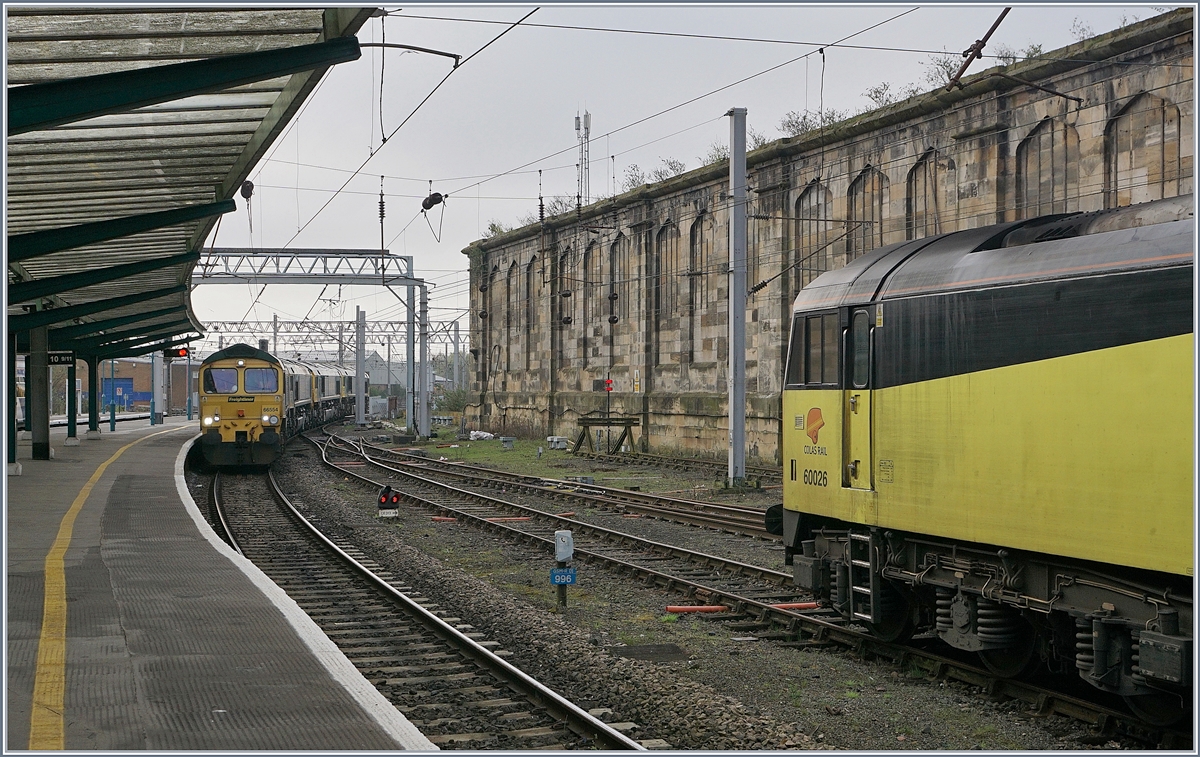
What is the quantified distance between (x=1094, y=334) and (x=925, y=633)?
3.89m

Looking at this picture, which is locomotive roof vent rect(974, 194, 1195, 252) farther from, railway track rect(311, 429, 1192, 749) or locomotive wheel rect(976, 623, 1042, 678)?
railway track rect(311, 429, 1192, 749)

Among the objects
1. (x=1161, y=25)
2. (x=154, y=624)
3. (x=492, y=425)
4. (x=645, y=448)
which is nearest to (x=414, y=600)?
(x=154, y=624)

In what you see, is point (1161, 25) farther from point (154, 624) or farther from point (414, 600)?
point (154, 624)

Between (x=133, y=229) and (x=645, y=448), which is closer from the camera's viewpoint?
(x=133, y=229)

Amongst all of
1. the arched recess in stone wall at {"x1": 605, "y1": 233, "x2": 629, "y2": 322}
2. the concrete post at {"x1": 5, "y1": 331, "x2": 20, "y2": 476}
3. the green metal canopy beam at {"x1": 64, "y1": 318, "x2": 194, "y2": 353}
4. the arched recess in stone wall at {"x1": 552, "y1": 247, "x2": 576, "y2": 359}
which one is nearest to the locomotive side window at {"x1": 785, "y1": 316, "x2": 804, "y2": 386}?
the concrete post at {"x1": 5, "y1": 331, "x2": 20, "y2": 476}

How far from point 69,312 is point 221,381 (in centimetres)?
640

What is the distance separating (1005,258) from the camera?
8.19 metres

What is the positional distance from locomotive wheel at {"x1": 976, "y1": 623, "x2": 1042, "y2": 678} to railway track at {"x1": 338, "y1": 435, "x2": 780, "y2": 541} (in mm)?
5563

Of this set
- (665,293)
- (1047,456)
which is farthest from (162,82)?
(665,293)

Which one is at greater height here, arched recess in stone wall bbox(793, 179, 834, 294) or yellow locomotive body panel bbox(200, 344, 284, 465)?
arched recess in stone wall bbox(793, 179, 834, 294)

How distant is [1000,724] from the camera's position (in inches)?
305

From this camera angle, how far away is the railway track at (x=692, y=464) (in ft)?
90.1

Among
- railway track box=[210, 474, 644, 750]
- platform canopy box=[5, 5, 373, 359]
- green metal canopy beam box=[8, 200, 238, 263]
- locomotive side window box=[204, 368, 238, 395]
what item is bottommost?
railway track box=[210, 474, 644, 750]

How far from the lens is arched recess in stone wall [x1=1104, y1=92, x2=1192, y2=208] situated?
20641 mm
